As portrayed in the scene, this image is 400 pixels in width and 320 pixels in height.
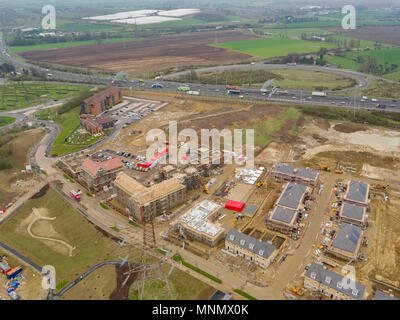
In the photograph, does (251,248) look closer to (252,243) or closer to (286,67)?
(252,243)

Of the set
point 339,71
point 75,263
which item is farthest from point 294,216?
point 339,71

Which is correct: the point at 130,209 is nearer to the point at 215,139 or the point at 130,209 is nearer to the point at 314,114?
the point at 215,139

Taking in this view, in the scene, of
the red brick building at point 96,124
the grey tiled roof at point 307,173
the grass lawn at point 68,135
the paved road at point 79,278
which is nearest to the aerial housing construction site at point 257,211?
the grey tiled roof at point 307,173

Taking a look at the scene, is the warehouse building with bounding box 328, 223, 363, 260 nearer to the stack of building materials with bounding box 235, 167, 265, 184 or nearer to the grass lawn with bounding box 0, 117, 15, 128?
the stack of building materials with bounding box 235, 167, 265, 184

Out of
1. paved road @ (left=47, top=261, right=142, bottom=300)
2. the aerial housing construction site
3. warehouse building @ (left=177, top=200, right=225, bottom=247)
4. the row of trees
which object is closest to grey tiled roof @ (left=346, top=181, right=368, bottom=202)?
the aerial housing construction site

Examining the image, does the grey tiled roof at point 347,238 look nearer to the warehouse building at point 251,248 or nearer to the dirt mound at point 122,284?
the warehouse building at point 251,248

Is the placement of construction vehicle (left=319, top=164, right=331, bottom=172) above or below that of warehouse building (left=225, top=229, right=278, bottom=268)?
above

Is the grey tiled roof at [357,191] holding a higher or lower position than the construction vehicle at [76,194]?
higher
